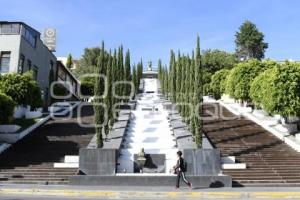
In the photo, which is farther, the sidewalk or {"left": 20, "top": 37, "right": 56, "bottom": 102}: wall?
{"left": 20, "top": 37, "right": 56, "bottom": 102}: wall

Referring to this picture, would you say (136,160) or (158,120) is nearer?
(136,160)

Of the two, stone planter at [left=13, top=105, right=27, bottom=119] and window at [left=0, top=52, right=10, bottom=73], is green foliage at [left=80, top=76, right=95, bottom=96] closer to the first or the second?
window at [left=0, top=52, right=10, bottom=73]

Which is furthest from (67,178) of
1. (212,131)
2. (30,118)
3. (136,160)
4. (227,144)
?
(30,118)

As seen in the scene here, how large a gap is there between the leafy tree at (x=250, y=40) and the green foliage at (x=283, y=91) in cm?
5734

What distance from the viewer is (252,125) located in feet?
104

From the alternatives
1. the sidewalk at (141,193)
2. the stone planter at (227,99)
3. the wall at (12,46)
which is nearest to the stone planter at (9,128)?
the sidewalk at (141,193)

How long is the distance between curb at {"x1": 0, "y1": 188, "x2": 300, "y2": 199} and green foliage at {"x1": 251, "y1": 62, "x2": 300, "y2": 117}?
1276 cm

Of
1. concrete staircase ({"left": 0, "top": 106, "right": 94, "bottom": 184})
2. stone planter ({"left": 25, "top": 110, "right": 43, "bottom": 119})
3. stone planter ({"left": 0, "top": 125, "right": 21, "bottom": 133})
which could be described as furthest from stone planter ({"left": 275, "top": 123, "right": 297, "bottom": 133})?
stone planter ({"left": 25, "top": 110, "right": 43, "bottom": 119})

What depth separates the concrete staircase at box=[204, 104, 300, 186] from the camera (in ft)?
62.3

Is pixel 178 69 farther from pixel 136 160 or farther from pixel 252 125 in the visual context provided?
pixel 136 160

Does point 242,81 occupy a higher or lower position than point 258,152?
higher

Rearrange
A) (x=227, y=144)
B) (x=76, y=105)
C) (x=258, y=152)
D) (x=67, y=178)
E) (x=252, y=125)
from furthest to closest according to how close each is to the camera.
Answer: (x=76, y=105) → (x=252, y=125) → (x=227, y=144) → (x=258, y=152) → (x=67, y=178)

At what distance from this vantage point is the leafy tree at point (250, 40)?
8500cm

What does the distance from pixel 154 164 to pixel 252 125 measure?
13362 mm
